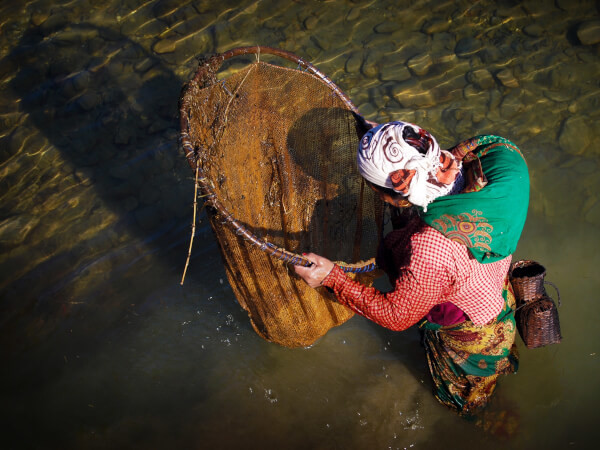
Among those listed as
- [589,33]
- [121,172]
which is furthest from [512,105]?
[121,172]

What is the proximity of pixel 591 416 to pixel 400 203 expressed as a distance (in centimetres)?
225

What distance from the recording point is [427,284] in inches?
75.8

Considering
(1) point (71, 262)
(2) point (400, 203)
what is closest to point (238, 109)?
(2) point (400, 203)

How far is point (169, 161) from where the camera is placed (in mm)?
4629

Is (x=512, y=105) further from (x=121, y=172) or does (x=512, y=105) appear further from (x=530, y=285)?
(x=121, y=172)

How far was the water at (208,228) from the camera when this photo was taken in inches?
124

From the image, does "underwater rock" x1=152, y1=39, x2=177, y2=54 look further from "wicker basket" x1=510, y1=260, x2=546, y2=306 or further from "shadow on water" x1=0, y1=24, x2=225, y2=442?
"wicker basket" x1=510, y1=260, x2=546, y2=306

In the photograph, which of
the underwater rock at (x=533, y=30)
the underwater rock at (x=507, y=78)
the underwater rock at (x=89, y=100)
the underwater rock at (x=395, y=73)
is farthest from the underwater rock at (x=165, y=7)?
the underwater rock at (x=533, y=30)

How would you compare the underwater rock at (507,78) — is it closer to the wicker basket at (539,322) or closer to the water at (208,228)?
the water at (208,228)

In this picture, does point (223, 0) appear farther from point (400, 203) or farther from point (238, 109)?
point (400, 203)

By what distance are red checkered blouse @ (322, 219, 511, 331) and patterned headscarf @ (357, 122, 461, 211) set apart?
0.55 feet

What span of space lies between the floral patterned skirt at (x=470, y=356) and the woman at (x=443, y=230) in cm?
3

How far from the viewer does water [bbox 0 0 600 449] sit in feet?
10.4

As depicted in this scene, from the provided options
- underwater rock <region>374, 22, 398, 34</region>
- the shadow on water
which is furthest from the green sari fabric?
underwater rock <region>374, 22, 398, 34</region>
